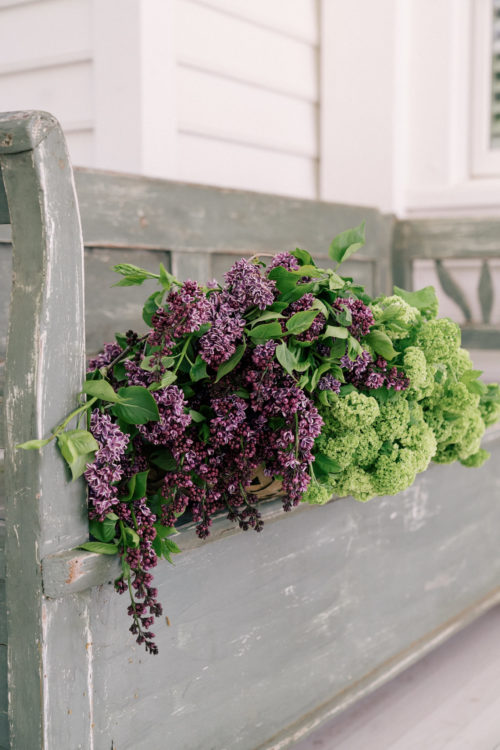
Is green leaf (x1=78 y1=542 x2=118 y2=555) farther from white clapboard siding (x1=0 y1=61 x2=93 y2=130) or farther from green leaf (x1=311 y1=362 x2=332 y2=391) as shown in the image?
white clapboard siding (x1=0 y1=61 x2=93 y2=130)

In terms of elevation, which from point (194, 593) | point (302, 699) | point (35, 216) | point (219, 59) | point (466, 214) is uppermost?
point (219, 59)

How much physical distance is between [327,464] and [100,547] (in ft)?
1.10

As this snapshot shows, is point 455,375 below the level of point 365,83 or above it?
below

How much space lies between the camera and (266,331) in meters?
1.01

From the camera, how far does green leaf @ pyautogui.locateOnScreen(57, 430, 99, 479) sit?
892mm

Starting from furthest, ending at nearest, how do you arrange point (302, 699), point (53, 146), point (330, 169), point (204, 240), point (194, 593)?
1. point (330, 169)
2. point (204, 240)
3. point (302, 699)
4. point (194, 593)
5. point (53, 146)

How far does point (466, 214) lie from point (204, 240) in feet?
3.28

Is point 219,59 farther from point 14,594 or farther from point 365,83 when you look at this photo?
point 14,594

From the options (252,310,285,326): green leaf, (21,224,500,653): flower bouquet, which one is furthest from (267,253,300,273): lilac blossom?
(252,310,285,326): green leaf

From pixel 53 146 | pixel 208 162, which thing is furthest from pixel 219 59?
pixel 53 146

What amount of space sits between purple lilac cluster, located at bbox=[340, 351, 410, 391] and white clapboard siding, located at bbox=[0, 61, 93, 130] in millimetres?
1275

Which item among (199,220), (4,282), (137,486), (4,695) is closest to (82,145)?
(199,220)

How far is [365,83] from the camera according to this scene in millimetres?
2596

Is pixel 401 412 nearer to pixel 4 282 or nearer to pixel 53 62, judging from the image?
pixel 4 282
